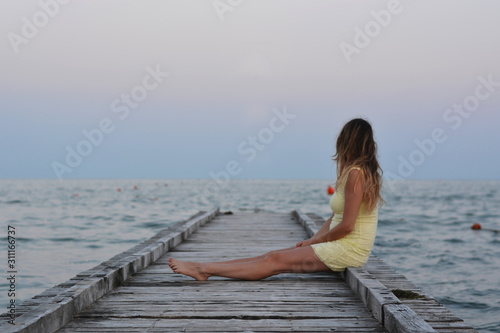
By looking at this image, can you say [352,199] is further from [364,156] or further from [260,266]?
[260,266]

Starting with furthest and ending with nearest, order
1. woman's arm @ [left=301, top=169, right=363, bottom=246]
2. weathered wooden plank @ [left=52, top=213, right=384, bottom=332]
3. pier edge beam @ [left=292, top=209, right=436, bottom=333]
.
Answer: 1. woman's arm @ [left=301, top=169, right=363, bottom=246]
2. weathered wooden plank @ [left=52, top=213, right=384, bottom=332]
3. pier edge beam @ [left=292, top=209, right=436, bottom=333]

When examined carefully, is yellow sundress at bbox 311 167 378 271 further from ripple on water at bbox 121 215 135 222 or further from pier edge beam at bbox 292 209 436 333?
ripple on water at bbox 121 215 135 222

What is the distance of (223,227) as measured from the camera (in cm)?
1077

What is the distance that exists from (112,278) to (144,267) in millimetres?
1149

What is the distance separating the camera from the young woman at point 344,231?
448cm

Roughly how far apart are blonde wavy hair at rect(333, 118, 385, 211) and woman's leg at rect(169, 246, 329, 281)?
0.77m

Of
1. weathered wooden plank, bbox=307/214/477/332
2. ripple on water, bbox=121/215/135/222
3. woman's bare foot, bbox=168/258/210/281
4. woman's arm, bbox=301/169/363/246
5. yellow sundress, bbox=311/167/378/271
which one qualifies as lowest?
ripple on water, bbox=121/215/135/222

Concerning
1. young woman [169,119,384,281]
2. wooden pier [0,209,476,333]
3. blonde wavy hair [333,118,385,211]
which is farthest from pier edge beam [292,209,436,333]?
blonde wavy hair [333,118,385,211]

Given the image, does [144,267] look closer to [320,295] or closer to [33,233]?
[320,295]

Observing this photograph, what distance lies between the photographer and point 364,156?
177 inches

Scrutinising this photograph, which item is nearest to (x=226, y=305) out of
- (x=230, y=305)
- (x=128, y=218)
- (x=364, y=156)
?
(x=230, y=305)

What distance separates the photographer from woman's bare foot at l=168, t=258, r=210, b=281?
4.70 metres

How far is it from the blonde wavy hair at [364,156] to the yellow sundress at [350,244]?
134mm

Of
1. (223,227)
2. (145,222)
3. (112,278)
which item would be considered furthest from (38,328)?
(145,222)
